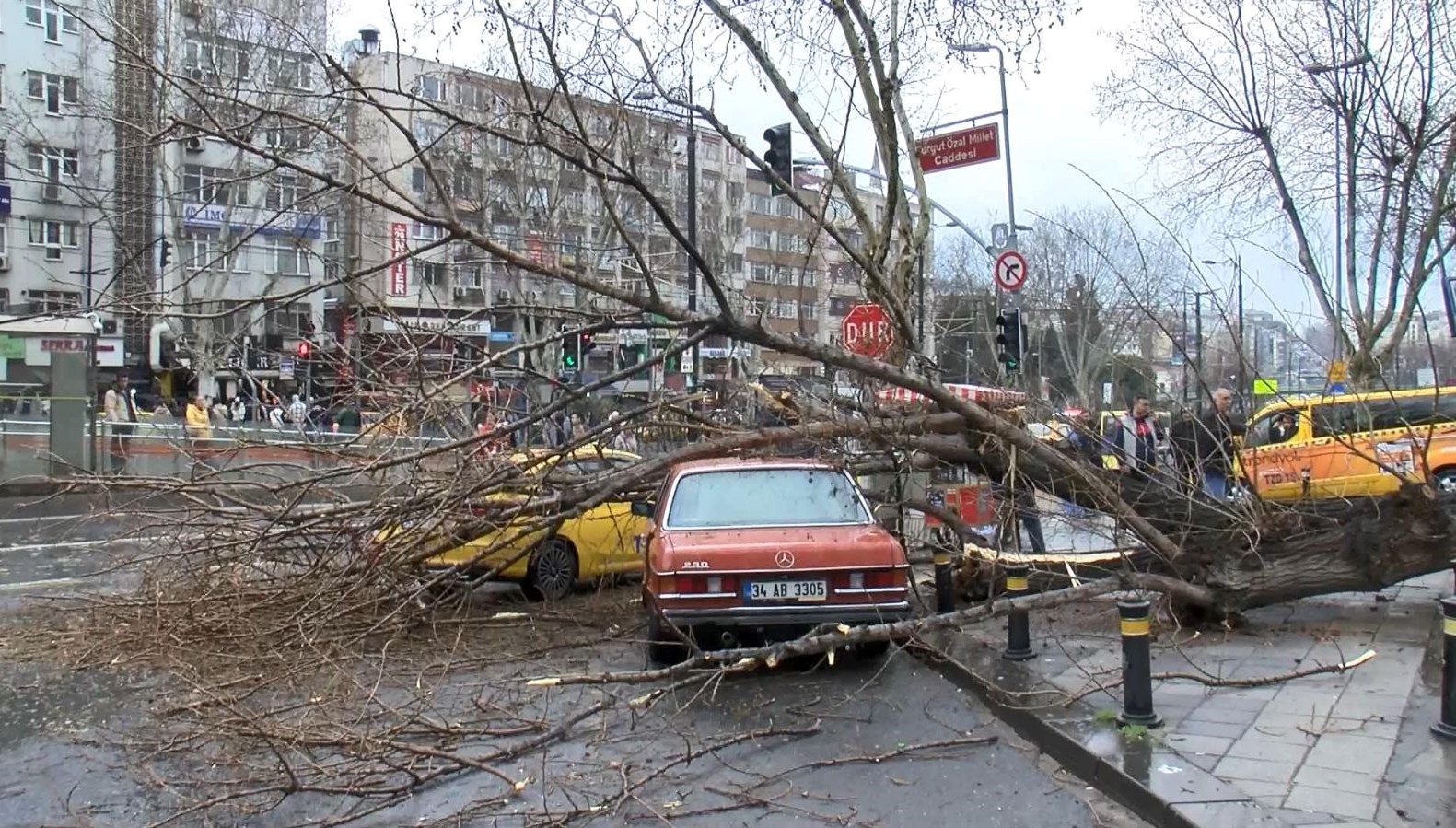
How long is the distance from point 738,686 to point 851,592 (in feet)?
3.10

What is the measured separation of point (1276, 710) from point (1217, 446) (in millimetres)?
2930

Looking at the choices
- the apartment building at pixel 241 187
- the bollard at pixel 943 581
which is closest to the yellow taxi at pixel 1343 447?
the bollard at pixel 943 581

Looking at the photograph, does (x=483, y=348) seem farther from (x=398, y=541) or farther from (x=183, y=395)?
(x=183, y=395)

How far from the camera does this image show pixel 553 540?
10.3 m

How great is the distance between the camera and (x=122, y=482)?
27.7ft

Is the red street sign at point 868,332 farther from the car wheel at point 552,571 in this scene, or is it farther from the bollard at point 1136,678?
the bollard at point 1136,678

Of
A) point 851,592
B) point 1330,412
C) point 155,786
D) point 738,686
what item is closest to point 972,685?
point 851,592

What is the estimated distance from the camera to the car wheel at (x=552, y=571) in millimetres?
10250

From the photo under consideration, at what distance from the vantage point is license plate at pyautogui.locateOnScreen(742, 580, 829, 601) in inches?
273

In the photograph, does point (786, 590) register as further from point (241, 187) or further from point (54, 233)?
point (54, 233)

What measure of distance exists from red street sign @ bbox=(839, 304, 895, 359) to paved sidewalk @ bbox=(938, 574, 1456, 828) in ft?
11.5

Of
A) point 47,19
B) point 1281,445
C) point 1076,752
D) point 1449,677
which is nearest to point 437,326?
point 1076,752

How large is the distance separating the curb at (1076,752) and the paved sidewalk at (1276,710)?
2 cm

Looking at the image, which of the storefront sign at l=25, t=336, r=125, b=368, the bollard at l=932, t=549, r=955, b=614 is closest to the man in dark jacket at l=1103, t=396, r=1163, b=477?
the bollard at l=932, t=549, r=955, b=614
